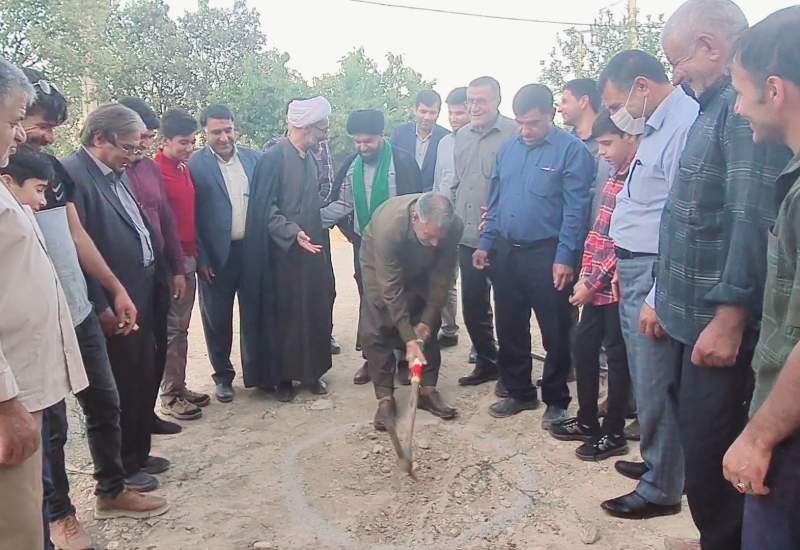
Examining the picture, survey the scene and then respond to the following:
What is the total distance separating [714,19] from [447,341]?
14.2 feet

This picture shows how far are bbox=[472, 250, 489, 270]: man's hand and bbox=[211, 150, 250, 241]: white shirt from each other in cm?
169

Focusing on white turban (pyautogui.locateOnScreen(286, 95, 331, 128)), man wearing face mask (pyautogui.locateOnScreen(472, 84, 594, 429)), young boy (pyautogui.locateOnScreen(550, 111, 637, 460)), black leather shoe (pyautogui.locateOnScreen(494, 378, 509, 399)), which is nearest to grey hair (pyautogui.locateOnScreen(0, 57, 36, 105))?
young boy (pyautogui.locateOnScreen(550, 111, 637, 460))

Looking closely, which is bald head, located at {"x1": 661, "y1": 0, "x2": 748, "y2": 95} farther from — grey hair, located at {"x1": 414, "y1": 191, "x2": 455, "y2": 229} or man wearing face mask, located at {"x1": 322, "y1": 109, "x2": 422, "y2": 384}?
man wearing face mask, located at {"x1": 322, "y1": 109, "x2": 422, "y2": 384}

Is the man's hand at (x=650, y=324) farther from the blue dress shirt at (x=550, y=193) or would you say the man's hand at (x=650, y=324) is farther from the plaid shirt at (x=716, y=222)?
the blue dress shirt at (x=550, y=193)

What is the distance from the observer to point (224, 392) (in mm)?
5117

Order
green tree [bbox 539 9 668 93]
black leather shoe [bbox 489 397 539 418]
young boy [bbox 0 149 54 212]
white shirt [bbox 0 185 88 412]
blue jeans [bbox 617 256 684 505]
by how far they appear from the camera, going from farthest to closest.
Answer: green tree [bbox 539 9 668 93]
black leather shoe [bbox 489 397 539 418]
blue jeans [bbox 617 256 684 505]
young boy [bbox 0 149 54 212]
white shirt [bbox 0 185 88 412]

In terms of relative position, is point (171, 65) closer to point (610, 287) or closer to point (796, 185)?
point (610, 287)

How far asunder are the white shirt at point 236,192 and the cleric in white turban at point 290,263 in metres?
0.07

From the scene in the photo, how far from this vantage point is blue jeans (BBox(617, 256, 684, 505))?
3.16 m

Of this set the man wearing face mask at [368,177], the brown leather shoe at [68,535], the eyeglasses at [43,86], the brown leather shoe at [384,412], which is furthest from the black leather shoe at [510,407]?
the eyeglasses at [43,86]

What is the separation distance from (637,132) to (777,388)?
7.12 feet

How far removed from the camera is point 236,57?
2003 centimetres

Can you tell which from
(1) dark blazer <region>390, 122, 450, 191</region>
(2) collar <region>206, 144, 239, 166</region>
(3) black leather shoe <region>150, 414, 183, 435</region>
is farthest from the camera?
(1) dark blazer <region>390, 122, 450, 191</region>

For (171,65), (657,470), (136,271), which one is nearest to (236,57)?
(171,65)
